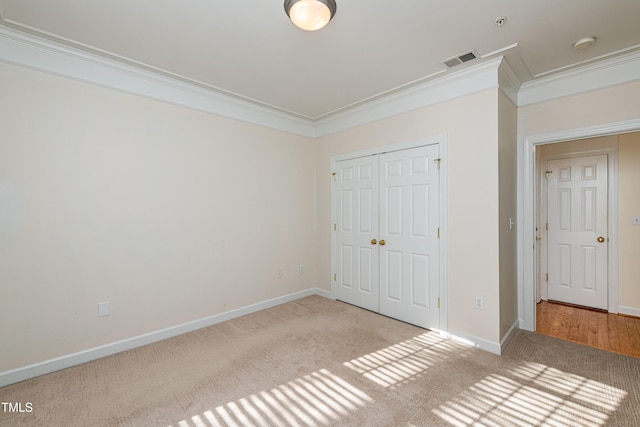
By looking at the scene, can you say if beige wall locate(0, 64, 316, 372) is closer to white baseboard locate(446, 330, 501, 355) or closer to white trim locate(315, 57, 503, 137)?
white trim locate(315, 57, 503, 137)

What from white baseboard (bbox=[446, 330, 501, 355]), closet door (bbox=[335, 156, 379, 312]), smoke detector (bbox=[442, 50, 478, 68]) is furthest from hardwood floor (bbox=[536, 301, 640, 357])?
smoke detector (bbox=[442, 50, 478, 68])

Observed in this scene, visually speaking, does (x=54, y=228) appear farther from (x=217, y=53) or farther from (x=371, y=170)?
(x=371, y=170)

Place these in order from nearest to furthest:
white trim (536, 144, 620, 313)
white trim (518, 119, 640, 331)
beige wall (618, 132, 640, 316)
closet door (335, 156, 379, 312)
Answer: white trim (518, 119, 640, 331) → beige wall (618, 132, 640, 316) → white trim (536, 144, 620, 313) → closet door (335, 156, 379, 312)

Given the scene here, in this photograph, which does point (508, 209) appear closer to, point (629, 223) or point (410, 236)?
point (410, 236)

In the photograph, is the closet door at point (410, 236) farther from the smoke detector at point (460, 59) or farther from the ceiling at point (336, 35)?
the ceiling at point (336, 35)

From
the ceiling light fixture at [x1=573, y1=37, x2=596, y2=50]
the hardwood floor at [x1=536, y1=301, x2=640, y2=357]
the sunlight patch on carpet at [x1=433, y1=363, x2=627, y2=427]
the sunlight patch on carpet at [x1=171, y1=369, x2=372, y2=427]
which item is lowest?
the sunlight patch on carpet at [x1=171, y1=369, x2=372, y2=427]

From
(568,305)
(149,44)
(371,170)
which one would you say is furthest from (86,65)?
(568,305)

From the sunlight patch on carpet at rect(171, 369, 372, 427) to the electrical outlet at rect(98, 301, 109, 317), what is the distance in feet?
4.67

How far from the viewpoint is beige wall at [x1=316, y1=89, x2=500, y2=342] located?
8.85 ft

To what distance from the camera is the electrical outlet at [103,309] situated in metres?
2.60

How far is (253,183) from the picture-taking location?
3756 millimetres

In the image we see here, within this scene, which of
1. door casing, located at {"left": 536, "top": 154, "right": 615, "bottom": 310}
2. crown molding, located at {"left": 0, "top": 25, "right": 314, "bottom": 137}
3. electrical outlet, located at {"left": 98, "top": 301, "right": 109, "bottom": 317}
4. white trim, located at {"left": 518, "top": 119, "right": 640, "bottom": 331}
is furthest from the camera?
door casing, located at {"left": 536, "top": 154, "right": 615, "bottom": 310}

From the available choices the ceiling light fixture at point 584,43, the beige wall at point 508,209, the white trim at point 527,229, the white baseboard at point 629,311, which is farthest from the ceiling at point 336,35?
the white baseboard at point 629,311

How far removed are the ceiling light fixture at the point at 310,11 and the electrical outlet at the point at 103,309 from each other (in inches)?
Result: 113
